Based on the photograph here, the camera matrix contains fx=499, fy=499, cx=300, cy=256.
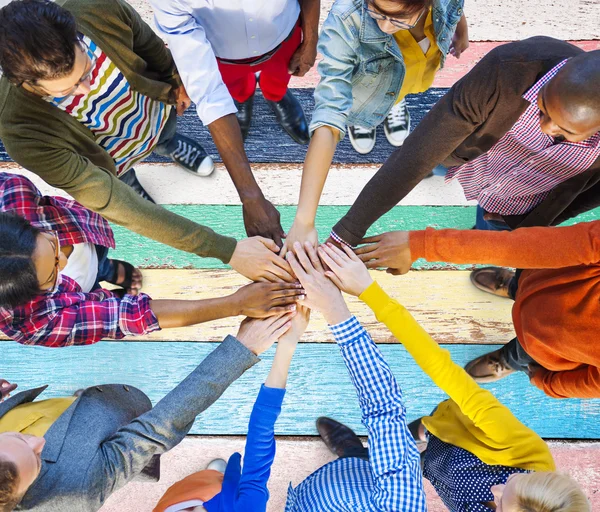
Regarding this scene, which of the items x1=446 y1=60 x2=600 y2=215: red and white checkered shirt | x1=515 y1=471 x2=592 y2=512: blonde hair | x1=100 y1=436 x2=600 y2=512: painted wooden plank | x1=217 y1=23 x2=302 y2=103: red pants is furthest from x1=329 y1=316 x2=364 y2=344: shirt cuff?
x1=217 y1=23 x2=302 y2=103: red pants

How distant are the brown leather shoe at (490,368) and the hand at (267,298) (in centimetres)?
83

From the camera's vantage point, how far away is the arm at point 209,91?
1304 mm

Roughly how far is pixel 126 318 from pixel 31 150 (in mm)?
527

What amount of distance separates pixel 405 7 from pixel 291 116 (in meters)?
0.95

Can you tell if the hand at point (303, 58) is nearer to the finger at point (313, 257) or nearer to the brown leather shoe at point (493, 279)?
the finger at point (313, 257)

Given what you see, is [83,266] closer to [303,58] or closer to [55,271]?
[55,271]

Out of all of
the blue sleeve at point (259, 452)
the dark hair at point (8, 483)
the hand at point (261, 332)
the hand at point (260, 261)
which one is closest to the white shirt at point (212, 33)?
the hand at point (260, 261)

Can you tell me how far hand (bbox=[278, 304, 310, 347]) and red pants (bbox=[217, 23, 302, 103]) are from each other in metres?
0.82

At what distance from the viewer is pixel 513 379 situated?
1973 millimetres

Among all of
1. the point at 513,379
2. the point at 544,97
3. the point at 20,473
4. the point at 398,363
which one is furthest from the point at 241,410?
the point at 544,97

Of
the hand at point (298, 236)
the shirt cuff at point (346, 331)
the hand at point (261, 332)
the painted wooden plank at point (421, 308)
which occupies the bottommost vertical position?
the painted wooden plank at point (421, 308)

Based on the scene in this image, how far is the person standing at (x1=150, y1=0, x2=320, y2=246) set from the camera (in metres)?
1.32

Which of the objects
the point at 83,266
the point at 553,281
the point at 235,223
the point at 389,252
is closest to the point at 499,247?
the point at 553,281

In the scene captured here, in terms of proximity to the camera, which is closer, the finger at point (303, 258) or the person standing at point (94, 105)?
the person standing at point (94, 105)
